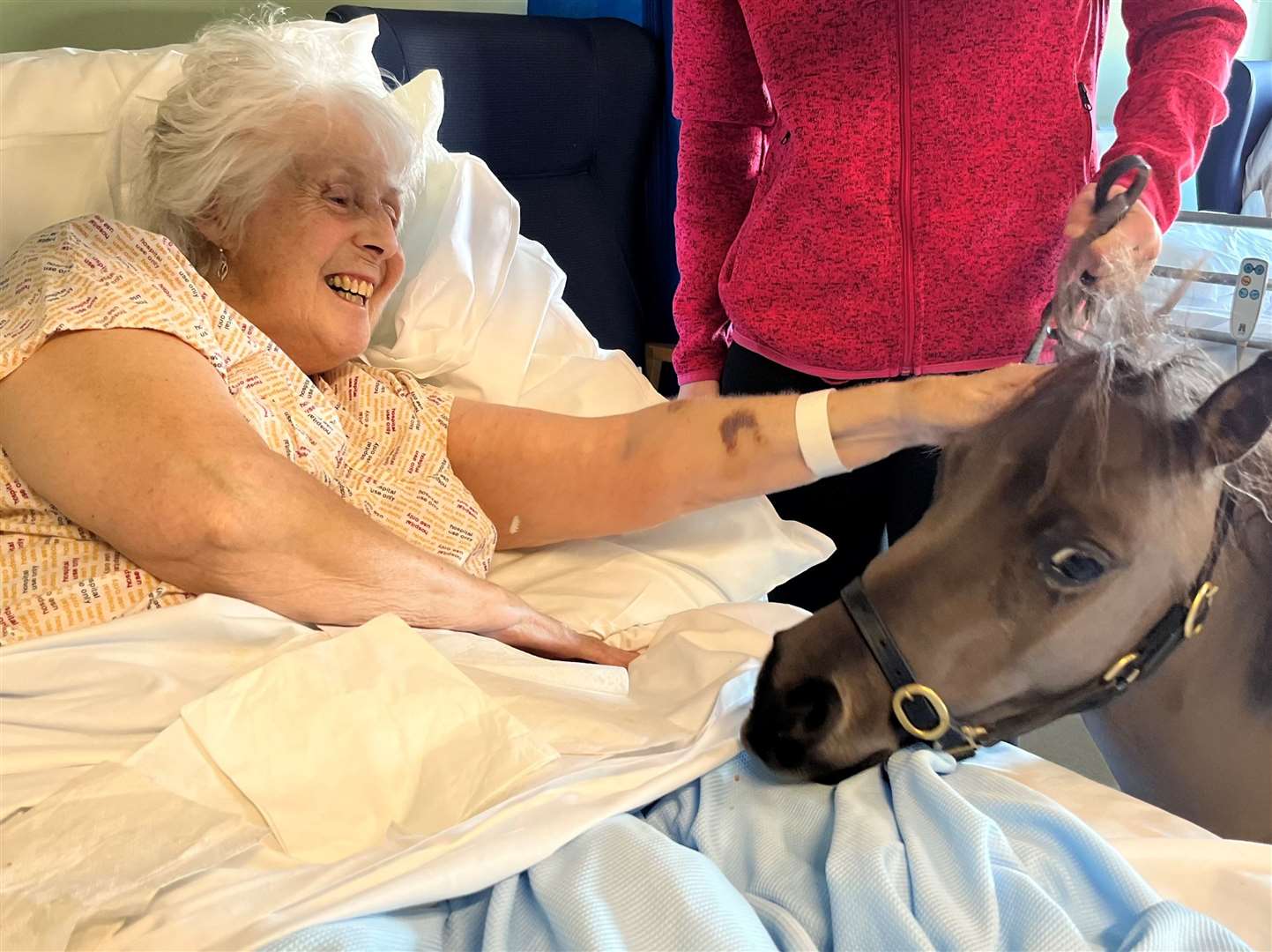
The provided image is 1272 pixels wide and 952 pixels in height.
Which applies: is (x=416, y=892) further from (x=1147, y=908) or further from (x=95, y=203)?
(x=95, y=203)

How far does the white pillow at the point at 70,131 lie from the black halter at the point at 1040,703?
1017mm

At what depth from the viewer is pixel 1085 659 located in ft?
2.58

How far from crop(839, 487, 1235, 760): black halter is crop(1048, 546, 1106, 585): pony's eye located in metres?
0.07

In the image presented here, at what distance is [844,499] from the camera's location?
1.40m

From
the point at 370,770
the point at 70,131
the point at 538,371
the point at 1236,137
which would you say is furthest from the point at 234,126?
the point at 1236,137

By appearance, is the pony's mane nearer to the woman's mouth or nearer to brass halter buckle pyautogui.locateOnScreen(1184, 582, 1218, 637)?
brass halter buckle pyautogui.locateOnScreen(1184, 582, 1218, 637)

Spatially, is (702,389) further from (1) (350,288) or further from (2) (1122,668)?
(2) (1122,668)

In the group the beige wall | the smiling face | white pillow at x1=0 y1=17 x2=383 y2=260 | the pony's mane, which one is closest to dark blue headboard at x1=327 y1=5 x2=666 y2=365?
the beige wall

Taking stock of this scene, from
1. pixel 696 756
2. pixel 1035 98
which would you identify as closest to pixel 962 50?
pixel 1035 98

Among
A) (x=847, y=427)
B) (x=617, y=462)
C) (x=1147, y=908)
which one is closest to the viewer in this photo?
(x=1147, y=908)

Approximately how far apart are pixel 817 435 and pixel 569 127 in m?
1.37

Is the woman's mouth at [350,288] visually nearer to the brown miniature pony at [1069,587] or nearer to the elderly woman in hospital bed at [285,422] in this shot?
the elderly woman in hospital bed at [285,422]

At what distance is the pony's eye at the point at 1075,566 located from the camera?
0.77 meters

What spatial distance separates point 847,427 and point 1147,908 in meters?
0.56
